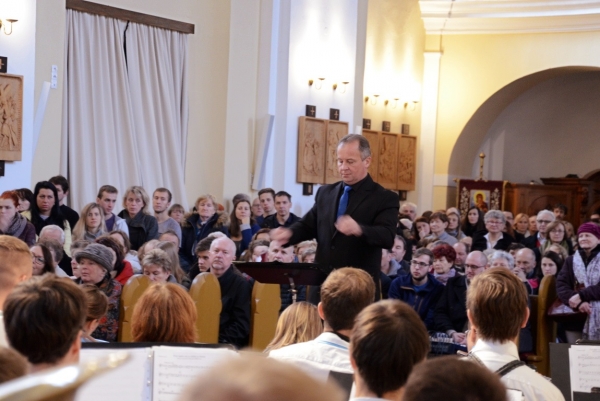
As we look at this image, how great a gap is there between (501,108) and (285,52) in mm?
5931

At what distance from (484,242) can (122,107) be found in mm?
4743

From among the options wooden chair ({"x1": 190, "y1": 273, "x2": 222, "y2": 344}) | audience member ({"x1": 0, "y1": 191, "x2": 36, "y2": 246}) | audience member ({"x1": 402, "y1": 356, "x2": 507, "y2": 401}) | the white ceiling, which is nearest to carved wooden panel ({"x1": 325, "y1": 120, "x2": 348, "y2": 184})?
the white ceiling

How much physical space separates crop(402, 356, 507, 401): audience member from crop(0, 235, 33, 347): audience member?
7.90ft

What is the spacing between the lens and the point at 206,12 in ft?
40.5

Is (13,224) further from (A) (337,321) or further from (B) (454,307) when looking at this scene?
(A) (337,321)

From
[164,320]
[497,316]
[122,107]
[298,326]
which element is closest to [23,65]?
[122,107]

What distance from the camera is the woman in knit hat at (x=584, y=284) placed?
7004mm

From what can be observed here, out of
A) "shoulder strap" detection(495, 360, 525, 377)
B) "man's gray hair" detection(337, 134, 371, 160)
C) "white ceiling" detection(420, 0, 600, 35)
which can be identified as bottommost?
"shoulder strap" detection(495, 360, 525, 377)

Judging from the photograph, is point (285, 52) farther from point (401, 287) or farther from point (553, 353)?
point (553, 353)

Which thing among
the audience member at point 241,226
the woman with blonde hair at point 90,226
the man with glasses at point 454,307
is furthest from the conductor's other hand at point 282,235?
the audience member at point 241,226

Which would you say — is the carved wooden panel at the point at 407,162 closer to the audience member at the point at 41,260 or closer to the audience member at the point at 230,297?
the audience member at the point at 230,297

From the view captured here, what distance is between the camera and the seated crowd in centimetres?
222

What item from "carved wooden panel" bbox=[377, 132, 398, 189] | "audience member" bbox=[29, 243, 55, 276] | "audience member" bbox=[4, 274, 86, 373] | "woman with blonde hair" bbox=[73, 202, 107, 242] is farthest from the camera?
"carved wooden panel" bbox=[377, 132, 398, 189]

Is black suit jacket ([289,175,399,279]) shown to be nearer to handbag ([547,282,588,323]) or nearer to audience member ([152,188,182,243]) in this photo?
handbag ([547,282,588,323])
